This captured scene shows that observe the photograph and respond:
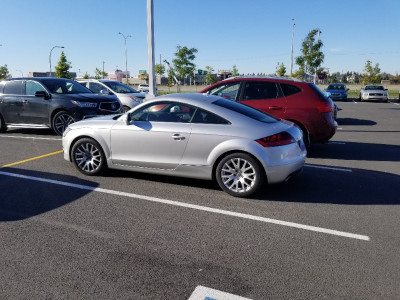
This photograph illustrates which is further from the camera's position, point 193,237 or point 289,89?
point 289,89

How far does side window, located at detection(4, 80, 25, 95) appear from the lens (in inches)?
400

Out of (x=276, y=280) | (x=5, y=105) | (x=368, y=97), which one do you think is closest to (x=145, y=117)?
(x=276, y=280)

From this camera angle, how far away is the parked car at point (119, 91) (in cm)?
1342

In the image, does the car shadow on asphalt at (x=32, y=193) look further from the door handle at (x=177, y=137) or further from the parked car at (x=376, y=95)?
the parked car at (x=376, y=95)

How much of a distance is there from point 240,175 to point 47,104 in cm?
699

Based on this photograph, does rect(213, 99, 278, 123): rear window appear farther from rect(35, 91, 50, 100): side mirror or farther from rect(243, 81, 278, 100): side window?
rect(35, 91, 50, 100): side mirror

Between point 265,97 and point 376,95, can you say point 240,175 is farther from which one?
point 376,95

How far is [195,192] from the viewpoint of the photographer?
5.19 m

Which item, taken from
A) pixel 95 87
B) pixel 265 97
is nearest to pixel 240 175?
pixel 265 97

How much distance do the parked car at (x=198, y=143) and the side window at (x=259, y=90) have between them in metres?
2.57

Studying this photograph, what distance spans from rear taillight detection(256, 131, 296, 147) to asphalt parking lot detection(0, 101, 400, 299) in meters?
0.79

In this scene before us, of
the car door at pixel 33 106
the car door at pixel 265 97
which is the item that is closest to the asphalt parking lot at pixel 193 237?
the car door at pixel 265 97

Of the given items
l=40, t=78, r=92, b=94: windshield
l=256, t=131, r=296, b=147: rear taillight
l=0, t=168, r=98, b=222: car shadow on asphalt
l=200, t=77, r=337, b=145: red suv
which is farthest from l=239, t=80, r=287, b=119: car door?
l=40, t=78, r=92, b=94: windshield

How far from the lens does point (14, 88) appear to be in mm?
10234
